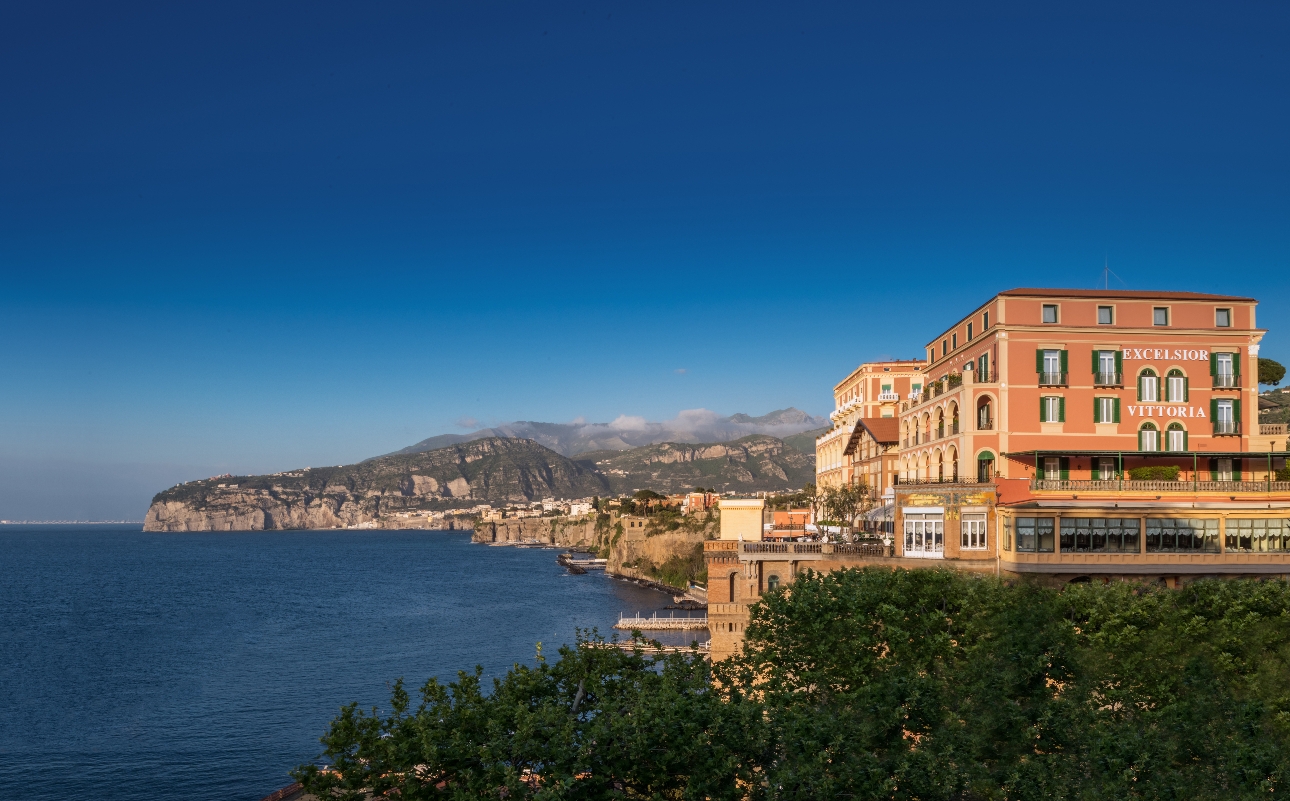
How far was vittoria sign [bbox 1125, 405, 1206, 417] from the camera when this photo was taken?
47625mm

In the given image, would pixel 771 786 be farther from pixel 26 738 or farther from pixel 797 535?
pixel 26 738

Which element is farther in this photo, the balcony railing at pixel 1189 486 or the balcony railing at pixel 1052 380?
the balcony railing at pixel 1052 380

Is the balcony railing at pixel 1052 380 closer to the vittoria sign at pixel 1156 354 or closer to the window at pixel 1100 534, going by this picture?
the vittoria sign at pixel 1156 354

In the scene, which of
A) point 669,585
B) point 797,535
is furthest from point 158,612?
point 797,535

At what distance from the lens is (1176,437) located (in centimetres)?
4750

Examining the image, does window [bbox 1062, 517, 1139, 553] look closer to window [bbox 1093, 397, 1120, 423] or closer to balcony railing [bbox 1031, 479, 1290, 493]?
balcony railing [bbox 1031, 479, 1290, 493]

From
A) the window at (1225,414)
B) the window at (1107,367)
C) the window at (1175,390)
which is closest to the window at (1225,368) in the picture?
the window at (1225,414)

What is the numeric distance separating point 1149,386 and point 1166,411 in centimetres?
156

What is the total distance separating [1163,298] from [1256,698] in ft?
87.3

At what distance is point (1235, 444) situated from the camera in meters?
47.5

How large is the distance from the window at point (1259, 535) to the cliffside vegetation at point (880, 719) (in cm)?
752

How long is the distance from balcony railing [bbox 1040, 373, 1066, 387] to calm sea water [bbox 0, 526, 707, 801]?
4342 centimetres

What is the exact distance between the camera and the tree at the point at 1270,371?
198 feet

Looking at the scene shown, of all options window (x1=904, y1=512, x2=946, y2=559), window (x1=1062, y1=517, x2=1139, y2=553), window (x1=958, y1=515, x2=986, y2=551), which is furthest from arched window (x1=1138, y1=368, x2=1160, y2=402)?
window (x1=904, y1=512, x2=946, y2=559)
